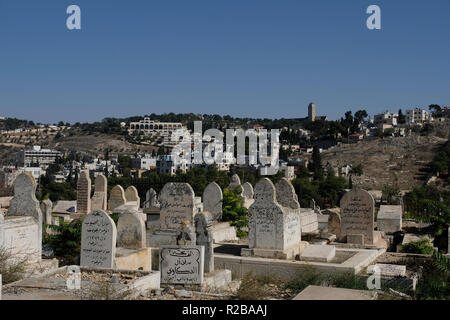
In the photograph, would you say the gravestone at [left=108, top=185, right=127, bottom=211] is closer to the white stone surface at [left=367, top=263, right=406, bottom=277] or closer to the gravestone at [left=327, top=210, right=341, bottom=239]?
the gravestone at [left=327, top=210, right=341, bottom=239]

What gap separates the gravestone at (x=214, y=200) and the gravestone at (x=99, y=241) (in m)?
7.96

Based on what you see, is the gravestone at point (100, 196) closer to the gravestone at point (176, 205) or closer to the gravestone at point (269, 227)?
the gravestone at point (176, 205)

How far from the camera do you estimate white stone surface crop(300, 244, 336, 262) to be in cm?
1117

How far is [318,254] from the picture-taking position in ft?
37.2

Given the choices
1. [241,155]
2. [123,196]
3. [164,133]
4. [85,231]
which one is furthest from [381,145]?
[85,231]

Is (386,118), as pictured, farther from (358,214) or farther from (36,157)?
(358,214)

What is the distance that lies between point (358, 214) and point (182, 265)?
23.6 feet

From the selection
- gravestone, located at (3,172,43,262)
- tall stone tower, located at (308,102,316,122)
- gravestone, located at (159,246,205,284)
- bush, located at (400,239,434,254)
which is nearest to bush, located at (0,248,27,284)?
gravestone, located at (3,172,43,262)

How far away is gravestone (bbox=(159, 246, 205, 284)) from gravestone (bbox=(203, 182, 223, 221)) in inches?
340

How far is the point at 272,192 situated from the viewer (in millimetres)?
11875

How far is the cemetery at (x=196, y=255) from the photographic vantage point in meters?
7.60

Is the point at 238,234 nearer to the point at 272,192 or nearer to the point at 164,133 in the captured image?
the point at 272,192

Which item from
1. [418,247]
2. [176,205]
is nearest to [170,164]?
[176,205]
